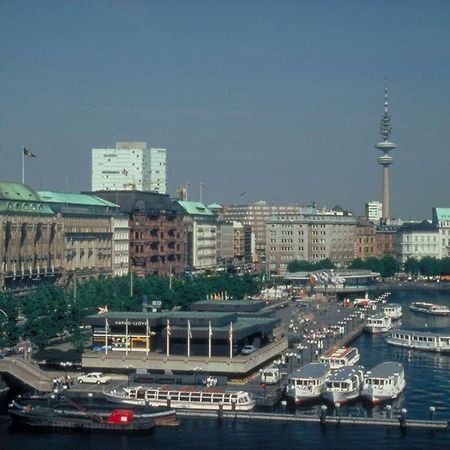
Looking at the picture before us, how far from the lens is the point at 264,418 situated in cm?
3628

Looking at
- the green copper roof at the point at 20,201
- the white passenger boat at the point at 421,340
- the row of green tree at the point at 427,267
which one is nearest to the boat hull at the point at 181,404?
the white passenger boat at the point at 421,340

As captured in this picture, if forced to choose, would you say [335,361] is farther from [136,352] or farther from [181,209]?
[181,209]

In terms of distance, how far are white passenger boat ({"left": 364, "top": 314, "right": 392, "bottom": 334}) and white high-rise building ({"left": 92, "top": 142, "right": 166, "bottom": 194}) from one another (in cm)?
6619

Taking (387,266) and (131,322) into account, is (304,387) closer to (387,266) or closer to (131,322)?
(131,322)

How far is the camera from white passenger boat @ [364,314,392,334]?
6353cm

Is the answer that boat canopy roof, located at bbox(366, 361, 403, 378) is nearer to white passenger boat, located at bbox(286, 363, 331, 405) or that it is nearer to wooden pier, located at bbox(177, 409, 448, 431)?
white passenger boat, located at bbox(286, 363, 331, 405)

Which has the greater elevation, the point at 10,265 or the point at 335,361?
the point at 10,265

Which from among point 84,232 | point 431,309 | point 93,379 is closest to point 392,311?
point 431,309

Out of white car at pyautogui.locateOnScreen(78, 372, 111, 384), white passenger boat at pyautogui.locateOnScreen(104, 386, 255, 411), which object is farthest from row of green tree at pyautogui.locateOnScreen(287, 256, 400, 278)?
white passenger boat at pyautogui.locateOnScreen(104, 386, 255, 411)

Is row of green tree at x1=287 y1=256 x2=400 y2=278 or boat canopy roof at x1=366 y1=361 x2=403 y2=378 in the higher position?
row of green tree at x1=287 y1=256 x2=400 y2=278

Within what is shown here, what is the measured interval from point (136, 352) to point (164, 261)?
Result: 158 feet

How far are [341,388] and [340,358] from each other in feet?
24.9

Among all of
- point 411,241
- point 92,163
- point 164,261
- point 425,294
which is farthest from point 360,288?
point 92,163

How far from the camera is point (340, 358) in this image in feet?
155
